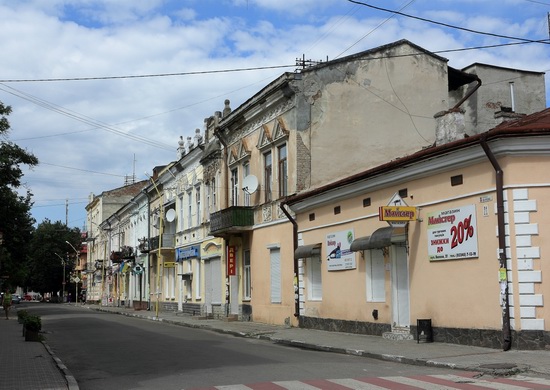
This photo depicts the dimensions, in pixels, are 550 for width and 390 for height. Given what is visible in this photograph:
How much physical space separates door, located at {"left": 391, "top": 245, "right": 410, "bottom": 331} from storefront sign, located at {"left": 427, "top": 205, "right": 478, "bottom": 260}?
1633 mm

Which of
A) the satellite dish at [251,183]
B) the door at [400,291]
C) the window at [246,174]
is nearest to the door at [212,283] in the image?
the window at [246,174]

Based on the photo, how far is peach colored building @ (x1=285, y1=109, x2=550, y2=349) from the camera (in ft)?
44.5

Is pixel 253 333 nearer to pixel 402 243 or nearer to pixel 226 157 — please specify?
pixel 402 243

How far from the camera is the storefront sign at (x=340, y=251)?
1978 centimetres

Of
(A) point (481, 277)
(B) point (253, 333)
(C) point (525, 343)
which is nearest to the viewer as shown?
(C) point (525, 343)

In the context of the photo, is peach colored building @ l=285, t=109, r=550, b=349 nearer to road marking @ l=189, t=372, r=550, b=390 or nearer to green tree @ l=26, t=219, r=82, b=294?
road marking @ l=189, t=372, r=550, b=390

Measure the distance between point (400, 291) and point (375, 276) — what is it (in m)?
1.29

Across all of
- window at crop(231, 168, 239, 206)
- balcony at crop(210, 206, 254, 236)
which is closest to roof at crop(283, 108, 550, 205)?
balcony at crop(210, 206, 254, 236)

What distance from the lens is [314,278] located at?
2262 cm

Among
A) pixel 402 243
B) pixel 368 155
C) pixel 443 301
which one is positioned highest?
pixel 368 155

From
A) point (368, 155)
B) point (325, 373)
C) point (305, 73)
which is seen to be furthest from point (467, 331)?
point (305, 73)

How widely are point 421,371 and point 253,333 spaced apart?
10583 millimetres

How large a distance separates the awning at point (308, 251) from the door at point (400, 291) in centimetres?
429

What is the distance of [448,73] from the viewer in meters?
26.9
